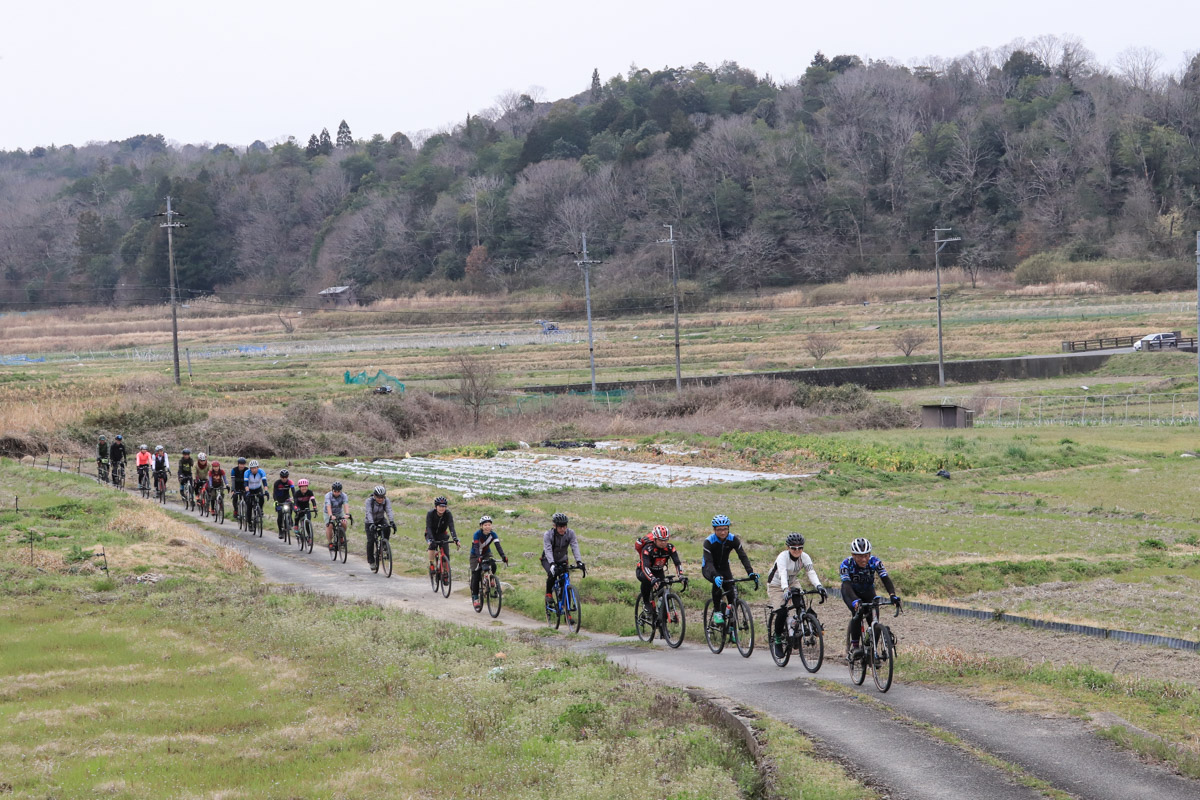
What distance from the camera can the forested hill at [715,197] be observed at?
12494 cm

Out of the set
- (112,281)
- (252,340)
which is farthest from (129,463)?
(112,281)

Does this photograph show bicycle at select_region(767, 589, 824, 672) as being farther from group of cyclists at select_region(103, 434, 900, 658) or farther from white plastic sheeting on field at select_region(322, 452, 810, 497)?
white plastic sheeting on field at select_region(322, 452, 810, 497)

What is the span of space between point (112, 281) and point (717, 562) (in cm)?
15563

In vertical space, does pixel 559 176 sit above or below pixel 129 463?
above

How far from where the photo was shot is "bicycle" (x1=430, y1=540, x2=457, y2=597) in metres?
22.0

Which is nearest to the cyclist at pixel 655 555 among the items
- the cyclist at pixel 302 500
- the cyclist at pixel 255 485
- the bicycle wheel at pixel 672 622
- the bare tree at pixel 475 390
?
the bicycle wheel at pixel 672 622

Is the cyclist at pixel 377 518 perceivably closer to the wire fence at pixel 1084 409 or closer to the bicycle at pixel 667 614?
the bicycle at pixel 667 614

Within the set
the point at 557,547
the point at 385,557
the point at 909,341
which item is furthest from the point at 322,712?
the point at 909,341

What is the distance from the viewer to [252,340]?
365ft

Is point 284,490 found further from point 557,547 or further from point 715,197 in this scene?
point 715,197

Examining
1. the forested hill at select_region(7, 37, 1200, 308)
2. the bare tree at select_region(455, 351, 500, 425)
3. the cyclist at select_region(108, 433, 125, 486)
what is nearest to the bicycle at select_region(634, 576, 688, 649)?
the cyclist at select_region(108, 433, 125, 486)

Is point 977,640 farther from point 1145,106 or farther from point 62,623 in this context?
point 1145,106

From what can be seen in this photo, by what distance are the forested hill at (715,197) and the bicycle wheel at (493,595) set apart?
91.6 meters

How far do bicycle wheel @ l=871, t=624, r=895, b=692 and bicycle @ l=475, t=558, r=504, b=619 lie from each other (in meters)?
7.94
